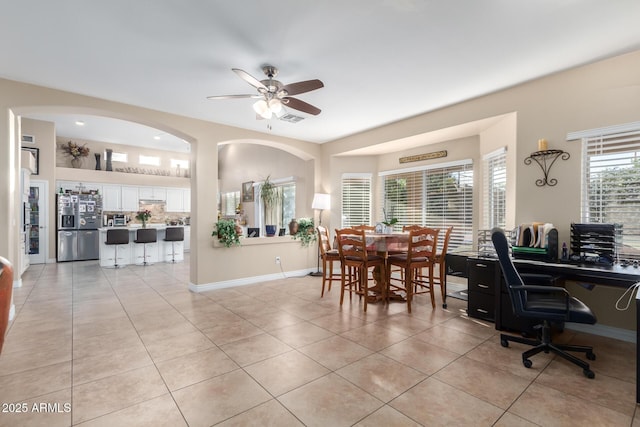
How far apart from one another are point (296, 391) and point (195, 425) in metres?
0.64

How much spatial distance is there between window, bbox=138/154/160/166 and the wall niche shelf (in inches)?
385

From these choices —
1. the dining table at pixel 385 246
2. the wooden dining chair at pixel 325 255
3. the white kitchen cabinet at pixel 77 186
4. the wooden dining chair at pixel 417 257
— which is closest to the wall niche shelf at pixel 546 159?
the wooden dining chair at pixel 417 257

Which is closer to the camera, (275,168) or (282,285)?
(282,285)

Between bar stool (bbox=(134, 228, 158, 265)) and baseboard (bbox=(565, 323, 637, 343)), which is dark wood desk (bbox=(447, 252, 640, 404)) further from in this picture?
bar stool (bbox=(134, 228, 158, 265))

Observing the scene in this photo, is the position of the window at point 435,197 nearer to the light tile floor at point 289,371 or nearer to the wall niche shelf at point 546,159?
the wall niche shelf at point 546,159

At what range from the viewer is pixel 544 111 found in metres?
3.30

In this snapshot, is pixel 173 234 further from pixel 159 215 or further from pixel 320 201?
pixel 320 201

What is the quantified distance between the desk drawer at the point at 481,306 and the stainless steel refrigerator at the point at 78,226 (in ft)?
28.5

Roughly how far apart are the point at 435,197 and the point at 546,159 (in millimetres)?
1999

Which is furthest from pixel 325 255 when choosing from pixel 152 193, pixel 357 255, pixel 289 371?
pixel 152 193

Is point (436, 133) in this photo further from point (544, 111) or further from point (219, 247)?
point (219, 247)

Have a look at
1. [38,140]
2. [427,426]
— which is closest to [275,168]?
[38,140]

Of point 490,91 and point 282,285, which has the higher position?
point 490,91

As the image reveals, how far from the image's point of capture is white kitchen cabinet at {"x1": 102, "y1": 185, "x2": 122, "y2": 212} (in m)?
8.41
